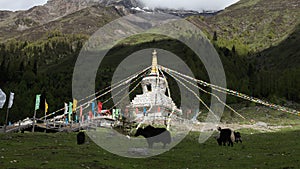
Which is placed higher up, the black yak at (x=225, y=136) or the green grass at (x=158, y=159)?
the black yak at (x=225, y=136)

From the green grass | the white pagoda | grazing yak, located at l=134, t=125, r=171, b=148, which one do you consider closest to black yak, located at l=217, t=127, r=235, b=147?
the green grass

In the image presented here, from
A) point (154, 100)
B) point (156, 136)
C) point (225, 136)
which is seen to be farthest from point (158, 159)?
point (154, 100)

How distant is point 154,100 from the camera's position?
67.4m

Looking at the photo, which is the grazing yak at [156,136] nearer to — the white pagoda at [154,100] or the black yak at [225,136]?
the black yak at [225,136]

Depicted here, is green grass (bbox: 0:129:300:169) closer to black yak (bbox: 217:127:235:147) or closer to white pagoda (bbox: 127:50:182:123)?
black yak (bbox: 217:127:235:147)

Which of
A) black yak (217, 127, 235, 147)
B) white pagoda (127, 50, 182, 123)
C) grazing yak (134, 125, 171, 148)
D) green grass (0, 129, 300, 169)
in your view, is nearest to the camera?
green grass (0, 129, 300, 169)

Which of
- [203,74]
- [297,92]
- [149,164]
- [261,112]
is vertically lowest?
[149,164]

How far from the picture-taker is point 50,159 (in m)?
19.5

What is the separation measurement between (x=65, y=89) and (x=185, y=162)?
108 meters

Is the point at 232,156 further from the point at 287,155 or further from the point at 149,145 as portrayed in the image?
the point at 149,145

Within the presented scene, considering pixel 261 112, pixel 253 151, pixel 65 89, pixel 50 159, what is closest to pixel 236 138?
pixel 253 151

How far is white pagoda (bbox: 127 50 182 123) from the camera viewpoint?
2618 inches

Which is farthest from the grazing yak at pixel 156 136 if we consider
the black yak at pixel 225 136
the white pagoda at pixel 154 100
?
the white pagoda at pixel 154 100

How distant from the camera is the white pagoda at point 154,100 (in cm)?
6650
